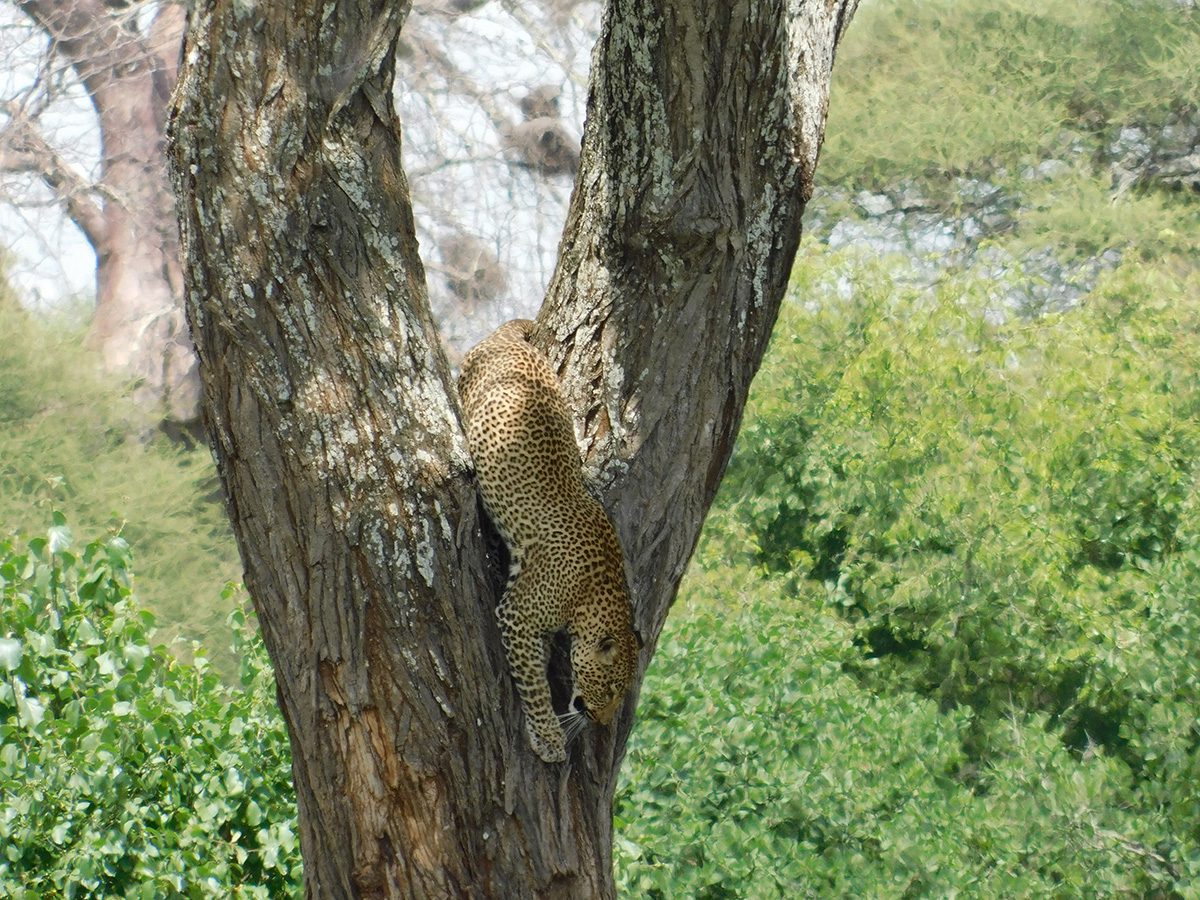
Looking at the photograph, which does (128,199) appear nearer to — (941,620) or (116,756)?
(941,620)

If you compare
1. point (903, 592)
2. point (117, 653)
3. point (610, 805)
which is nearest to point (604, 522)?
point (610, 805)

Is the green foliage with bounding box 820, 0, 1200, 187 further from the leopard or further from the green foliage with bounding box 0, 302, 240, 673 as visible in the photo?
the leopard

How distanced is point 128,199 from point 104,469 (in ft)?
12.1

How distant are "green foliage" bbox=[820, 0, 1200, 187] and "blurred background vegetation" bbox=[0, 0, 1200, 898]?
158cm

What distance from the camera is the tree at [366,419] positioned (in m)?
3.40

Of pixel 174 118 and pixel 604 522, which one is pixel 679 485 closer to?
pixel 604 522

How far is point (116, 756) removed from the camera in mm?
5215

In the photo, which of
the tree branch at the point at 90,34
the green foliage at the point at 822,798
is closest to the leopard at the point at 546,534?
the green foliage at the point at 822,798

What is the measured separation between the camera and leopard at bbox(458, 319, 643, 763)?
413 centimetres

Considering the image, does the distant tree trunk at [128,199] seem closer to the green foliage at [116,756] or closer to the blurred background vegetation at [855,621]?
the blurred background vegetation at [855,621]

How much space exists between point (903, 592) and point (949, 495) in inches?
30.7

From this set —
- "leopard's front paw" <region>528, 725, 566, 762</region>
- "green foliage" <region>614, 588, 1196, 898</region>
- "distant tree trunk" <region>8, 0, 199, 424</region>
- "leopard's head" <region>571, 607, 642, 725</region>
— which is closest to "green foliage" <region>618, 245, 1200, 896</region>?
→ "green foliage" <region>614, 588, 1196, 898</region>

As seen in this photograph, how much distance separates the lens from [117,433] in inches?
753

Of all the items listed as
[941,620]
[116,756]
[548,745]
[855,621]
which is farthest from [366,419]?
[855,621]
